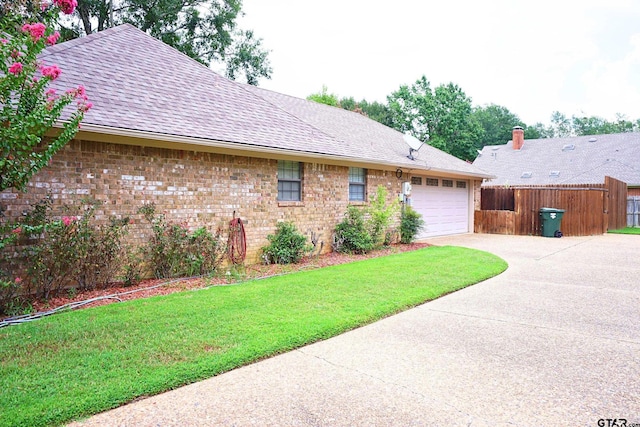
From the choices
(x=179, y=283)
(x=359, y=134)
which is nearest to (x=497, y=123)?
(x=359, y=134)

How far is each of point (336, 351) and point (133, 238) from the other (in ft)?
15.6

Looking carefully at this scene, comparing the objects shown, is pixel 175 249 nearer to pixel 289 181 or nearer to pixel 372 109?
pixel 289 181

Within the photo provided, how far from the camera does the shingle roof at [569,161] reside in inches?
1015

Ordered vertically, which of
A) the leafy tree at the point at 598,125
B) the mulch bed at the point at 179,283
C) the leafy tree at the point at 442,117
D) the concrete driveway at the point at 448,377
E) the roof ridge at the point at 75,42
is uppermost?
the leafy tree at the point at 598,125

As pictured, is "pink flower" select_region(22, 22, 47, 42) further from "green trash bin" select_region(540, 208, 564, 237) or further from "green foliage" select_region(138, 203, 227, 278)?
"green trash bin" select_region(540, 208, 564, 237)

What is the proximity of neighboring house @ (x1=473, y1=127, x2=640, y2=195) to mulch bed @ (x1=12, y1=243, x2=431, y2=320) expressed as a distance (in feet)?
60.1

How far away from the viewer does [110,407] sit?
3.12m

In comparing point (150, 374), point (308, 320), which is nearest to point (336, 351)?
point (308, 320)

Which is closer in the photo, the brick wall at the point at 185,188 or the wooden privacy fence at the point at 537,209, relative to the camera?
the brick wall at the point at 185,188

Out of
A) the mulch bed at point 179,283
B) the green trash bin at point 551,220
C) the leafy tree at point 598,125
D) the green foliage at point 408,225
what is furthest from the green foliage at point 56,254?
the leafy tree at point 598,125

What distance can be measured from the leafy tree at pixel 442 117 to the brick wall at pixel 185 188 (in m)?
29.9

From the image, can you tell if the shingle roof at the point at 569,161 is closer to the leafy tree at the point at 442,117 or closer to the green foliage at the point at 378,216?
the leafy tree at the point at 442,117

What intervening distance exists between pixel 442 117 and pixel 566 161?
41.9 ft

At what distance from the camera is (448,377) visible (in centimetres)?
371
